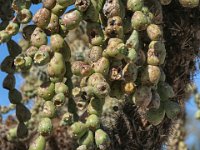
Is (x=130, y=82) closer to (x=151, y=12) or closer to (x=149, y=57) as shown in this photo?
(x=149, y=57)

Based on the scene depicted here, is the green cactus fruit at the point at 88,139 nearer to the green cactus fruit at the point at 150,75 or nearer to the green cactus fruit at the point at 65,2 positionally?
the green cactus fruit at the point at 150,75

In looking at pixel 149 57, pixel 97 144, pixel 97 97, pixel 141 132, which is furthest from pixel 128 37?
pixel 141 132

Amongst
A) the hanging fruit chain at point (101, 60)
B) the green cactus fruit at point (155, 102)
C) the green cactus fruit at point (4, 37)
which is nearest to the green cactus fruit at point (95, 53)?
the hanging fruit chain at point (101, 60)

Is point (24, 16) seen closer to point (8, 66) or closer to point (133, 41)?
point (8, 66)

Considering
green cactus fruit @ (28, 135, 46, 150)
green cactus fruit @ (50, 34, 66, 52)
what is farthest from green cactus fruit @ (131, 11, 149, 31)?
green cactus fruit @ (28, 135, 46, 150)

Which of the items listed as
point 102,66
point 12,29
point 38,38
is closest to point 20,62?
point 38,38

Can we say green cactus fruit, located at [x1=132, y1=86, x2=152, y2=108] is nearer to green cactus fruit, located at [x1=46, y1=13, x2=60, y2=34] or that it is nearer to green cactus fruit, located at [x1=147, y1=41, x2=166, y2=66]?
green cactus fruit, located at [x1=147, y1=41, x2=166, y2=66]
